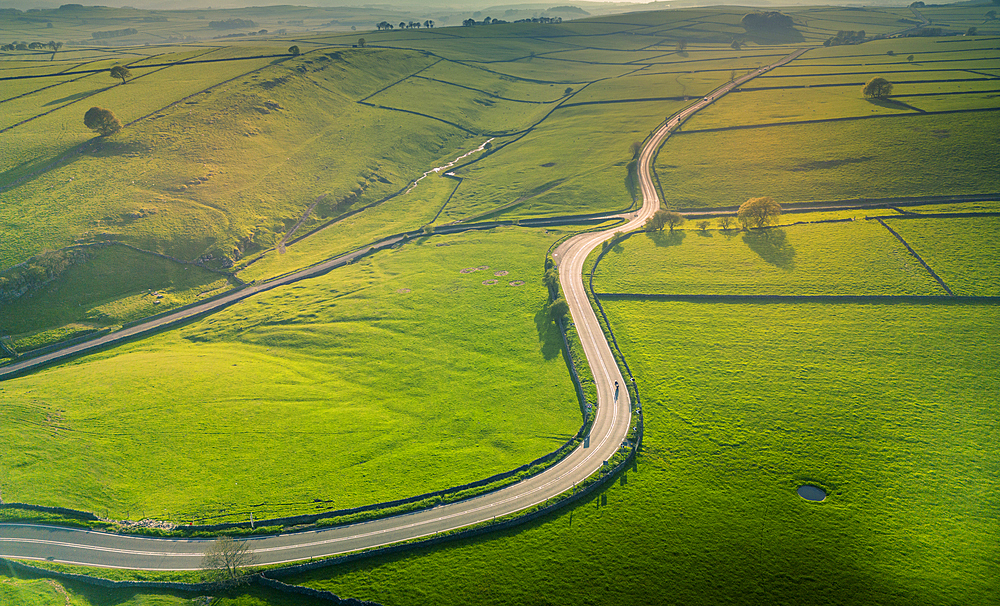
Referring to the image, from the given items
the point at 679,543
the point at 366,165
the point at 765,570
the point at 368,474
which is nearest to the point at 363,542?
the point at 368,474

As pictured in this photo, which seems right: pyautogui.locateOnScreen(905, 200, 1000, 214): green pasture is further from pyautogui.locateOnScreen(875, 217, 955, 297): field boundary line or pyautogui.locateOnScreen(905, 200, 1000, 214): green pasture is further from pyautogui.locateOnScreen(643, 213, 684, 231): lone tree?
pyautogui.locateOnScreen(643, 213, 684, 231): lone tree

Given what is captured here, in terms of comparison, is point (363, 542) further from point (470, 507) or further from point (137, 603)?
point (137, 603)

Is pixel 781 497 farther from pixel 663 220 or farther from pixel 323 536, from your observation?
pixel 663 220

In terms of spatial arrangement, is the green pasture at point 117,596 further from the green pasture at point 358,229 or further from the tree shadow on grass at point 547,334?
the green pasture at point 358,229

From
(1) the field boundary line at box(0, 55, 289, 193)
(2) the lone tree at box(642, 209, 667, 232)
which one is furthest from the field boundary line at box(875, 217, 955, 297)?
(1) the field boundary line at box(0, 55, 289, 193)

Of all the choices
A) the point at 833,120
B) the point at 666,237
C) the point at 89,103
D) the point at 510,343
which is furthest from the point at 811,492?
the point at 89,103

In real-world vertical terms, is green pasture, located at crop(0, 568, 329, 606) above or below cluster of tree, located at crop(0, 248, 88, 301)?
below
